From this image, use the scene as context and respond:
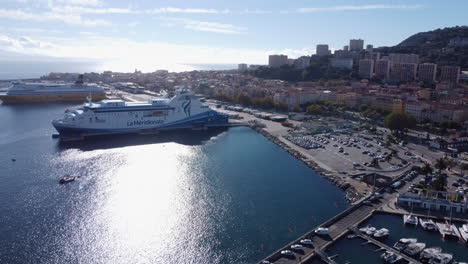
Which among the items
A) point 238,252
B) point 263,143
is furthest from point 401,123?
point 238,252

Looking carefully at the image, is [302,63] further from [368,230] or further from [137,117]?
[368,230]

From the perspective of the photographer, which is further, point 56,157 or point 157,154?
point 157,154

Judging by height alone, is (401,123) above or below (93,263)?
above

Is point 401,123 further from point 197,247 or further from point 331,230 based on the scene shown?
point 197,247

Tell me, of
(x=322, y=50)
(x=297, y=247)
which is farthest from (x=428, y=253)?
(x=322, y=50)

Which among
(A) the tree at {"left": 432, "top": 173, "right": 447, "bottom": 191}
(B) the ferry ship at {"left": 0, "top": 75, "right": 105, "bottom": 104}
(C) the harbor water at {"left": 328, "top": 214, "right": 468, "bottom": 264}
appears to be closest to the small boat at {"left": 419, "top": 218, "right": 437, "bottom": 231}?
(C) the harbor water at {"left": 328, "top": 214, "right": 468, "bottom": 264}

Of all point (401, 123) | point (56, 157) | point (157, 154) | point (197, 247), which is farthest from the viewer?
point (401, 123)

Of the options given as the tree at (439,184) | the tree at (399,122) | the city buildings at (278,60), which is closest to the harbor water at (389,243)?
the tree at (439,184)
